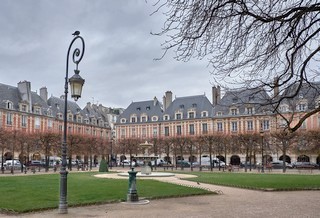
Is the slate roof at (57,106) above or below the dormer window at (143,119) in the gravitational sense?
above

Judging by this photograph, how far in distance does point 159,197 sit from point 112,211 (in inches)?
123

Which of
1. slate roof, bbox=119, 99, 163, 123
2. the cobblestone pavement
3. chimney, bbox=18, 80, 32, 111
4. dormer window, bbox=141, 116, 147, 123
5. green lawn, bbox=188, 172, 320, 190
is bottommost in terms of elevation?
green lawn, bbox=188, 172, 320, 190

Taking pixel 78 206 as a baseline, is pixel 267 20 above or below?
above

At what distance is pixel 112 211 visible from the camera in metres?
10.3

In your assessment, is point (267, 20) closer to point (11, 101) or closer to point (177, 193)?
point (177, 193)

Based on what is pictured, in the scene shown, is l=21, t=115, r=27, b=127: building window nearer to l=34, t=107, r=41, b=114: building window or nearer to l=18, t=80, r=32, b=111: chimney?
l=18, t=80, r=32, b=111: chimney

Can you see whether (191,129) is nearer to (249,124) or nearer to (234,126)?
(234,126)

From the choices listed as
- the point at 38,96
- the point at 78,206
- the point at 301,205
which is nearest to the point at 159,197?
the point at 78,206

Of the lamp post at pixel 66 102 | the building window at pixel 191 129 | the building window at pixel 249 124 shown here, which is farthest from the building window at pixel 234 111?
the lamp post at pixel 66 102

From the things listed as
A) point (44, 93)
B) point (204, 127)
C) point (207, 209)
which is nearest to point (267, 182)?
point (207, 209)

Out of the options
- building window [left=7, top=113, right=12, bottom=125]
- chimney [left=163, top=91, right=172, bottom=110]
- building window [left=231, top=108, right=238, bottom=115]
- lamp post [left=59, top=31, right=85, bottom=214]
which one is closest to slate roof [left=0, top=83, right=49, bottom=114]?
building window [left=7, top=113, right=12, bottom=125]

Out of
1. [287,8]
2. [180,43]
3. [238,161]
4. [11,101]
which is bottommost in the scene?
[238,161]

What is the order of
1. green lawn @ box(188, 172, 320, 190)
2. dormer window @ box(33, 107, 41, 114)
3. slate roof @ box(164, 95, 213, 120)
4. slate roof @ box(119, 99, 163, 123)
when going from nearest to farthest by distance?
green lawn @ box(188, 172, 320, 190) < dormer window @ box(33, 107, 41, 114) < slate roof @ box(164, 95, 213, 120) < slate roof @ box(119, 99, 163, 123)

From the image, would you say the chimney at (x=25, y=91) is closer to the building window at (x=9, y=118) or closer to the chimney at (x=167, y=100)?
the building window at (x=9, y=118)
